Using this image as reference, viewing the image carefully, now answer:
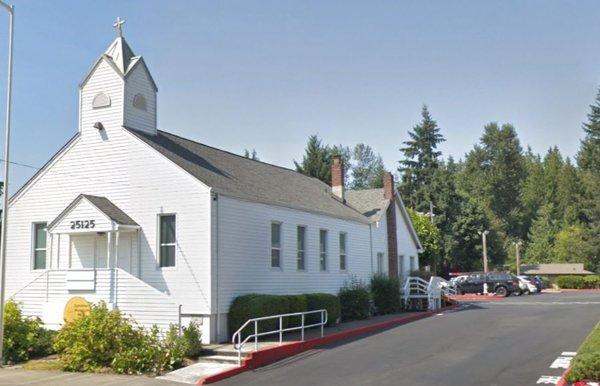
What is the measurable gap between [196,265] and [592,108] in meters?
94.6

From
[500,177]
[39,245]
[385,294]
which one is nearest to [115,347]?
[39,245]

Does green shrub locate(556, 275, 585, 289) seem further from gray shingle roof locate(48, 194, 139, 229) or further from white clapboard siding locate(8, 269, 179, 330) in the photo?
white clapboard siding locate(8, 269, 179, 330)

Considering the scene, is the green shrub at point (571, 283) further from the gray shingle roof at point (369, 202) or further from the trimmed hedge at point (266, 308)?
the trimmed hedge at point (266, 308)

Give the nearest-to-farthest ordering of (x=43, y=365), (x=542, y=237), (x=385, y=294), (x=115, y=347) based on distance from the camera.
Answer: (x=115, y=347)
(x=43, y=365)
(x=385, y=294)
(x=542, y=237)

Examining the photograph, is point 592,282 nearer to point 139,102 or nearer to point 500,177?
point 500,177

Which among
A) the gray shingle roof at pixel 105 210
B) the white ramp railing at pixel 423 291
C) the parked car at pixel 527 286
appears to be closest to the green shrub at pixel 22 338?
the gray shingle roof at pixel 105 210

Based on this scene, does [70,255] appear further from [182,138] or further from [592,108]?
[592,108]

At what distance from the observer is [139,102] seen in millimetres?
21953

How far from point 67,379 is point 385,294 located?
59.5ft

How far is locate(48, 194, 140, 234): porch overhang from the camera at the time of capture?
19.8 meters

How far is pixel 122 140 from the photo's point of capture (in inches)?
832

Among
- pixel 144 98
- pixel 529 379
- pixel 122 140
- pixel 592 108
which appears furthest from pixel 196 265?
pixel 592 108

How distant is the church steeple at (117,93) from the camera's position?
70.0ft

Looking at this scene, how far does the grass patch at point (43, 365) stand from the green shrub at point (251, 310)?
16.4ft
